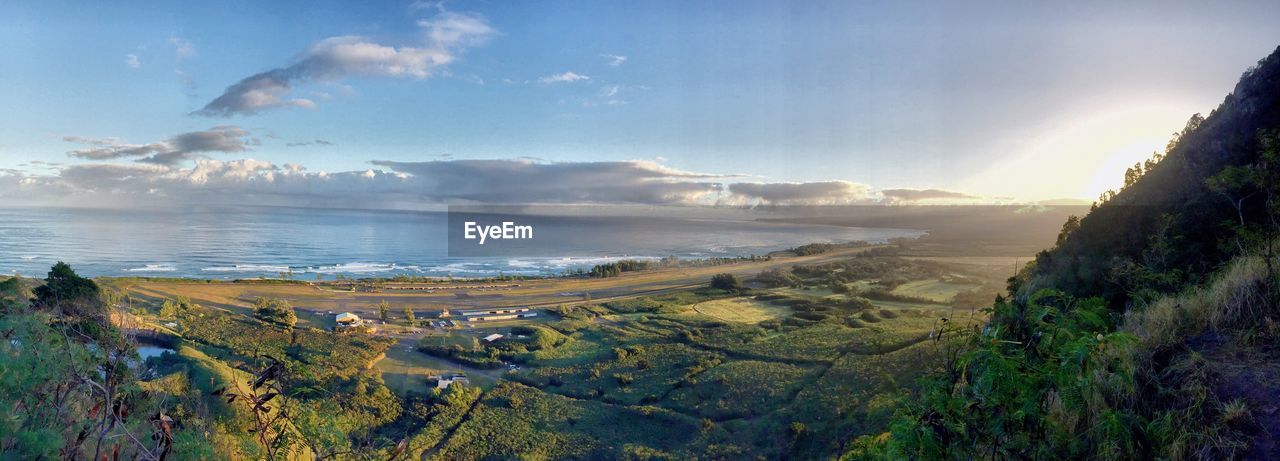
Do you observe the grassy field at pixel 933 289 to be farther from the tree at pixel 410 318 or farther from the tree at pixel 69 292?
the tree at pixel 69 292

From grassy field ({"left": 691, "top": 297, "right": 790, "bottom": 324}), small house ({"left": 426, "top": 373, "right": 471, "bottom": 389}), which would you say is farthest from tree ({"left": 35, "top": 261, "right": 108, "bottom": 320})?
grassy field ({"left": 691, "top": 297, "right": 790, "bottom": 324})

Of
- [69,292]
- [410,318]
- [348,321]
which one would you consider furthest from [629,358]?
[69,292]

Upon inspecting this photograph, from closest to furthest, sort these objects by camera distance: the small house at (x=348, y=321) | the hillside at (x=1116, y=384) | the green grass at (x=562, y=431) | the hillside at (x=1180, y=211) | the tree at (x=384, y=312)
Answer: the hillside at (x=1116, y=384), the hillside at (x=1180, y=211), the green grass at (x=562, y=431), the small house at (x=348, y=321), the tree at (x=384, y=312)

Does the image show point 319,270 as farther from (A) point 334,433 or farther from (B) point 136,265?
(A) point 334,433

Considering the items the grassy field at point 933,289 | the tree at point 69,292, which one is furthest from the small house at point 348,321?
the grassy field at point 933,289

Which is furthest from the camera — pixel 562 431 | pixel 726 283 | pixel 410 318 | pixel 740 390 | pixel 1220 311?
pixel 726 283

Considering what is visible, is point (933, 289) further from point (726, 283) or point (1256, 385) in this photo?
point (1256, 385)

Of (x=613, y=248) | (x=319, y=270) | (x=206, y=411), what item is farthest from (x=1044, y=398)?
(x=613, y=248)
